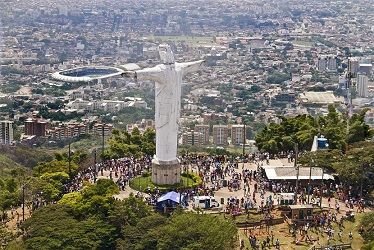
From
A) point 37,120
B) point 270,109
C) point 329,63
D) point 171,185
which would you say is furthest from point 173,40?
point 171,185

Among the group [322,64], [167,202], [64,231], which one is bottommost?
[322,64]

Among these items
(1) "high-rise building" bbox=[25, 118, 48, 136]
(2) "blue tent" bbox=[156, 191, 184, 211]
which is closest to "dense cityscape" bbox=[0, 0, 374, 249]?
(2) "blue tent" bbox=[156, 191, 184, 211]

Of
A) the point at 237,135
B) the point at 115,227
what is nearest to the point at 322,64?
the point at 237,135

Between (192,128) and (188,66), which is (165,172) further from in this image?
(192,128)

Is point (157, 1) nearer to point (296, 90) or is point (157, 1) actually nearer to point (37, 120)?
point (296, 90)

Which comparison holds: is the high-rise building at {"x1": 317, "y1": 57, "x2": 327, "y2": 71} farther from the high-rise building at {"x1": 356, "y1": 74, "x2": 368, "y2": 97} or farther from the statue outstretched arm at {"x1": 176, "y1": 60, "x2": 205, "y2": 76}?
the statue outstretched arm at {"x1": 176, "y1": 60, "x2": 205, "y2": 76}

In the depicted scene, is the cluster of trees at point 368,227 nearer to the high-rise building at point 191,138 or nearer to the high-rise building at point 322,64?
the high-rise building at point 191,138
